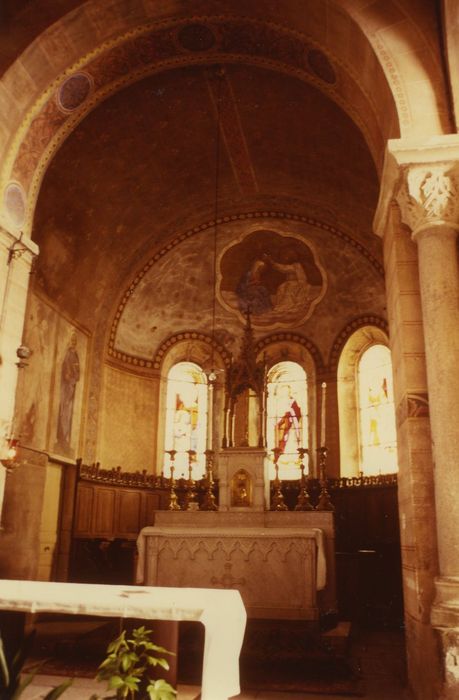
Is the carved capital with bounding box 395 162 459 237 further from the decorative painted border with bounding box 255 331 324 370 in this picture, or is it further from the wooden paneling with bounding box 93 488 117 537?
the wooden paneling with bounding box 93 488 117 537

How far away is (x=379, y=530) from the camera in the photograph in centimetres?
1380

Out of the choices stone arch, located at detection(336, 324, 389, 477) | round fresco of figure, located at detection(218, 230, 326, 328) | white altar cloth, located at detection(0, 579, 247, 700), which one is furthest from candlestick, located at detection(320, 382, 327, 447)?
white altar cloth, located at detection(0, 579, 247, 700)

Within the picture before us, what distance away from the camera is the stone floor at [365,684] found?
241 inches

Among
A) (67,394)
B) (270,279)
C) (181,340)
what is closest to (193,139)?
(270,279)

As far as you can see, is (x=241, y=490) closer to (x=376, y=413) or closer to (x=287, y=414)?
(x=376, y=413)

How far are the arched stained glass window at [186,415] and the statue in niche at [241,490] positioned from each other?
587 centimetres

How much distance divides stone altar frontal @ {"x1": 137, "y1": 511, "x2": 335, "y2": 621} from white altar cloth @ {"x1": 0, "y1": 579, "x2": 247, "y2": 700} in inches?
158

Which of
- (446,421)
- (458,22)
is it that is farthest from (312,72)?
(446,421)

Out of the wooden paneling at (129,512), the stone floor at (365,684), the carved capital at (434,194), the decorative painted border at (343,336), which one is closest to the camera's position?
the stone floor at (365,684)

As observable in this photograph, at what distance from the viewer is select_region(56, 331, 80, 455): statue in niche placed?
13.4 metres

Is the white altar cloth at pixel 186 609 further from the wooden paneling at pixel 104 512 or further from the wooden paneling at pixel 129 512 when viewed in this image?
the wooden paneling at pixel 129 512

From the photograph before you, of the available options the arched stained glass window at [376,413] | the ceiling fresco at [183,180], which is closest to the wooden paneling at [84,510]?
the ceiling fresco at [183,180]

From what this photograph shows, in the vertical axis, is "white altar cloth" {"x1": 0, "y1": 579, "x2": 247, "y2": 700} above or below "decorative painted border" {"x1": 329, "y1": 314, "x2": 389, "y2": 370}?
below

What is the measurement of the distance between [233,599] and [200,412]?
39.9ft
